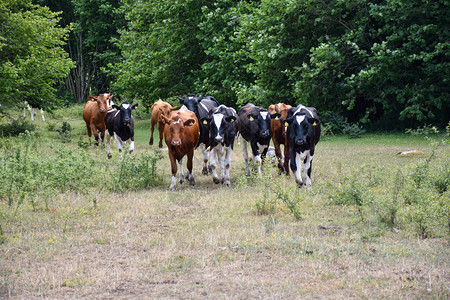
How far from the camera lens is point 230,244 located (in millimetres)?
8094

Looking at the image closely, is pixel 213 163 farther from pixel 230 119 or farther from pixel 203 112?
pixel 203 112

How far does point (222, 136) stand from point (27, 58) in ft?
48.8

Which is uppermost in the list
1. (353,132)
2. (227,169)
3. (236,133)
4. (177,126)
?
(177,126)

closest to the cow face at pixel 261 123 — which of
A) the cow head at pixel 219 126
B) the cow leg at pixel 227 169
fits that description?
the cow head at pixel 219 126

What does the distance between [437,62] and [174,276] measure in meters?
21.6

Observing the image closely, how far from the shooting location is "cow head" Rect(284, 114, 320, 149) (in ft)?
41.1

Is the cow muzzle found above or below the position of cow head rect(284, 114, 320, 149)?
below

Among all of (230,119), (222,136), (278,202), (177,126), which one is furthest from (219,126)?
(278,202)

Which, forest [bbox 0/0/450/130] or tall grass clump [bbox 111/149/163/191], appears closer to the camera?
tall grass clump [bbox 111/149/163/191]

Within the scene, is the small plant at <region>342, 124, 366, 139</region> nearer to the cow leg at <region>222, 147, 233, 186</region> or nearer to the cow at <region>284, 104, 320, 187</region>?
the cow leg at <region>222, 147, 233, 186</region>

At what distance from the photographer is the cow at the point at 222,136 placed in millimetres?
14090

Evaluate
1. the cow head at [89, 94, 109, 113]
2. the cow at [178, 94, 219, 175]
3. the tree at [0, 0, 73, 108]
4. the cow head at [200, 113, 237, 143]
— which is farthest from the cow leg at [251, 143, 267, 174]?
the tree at [0, 0, 73, 108]

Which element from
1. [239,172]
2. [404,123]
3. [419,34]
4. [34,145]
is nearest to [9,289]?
[239,172]

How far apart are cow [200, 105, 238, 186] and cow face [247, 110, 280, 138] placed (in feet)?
1.68
